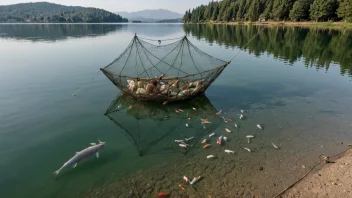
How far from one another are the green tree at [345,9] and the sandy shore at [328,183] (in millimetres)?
72594

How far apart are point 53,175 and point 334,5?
287 feet

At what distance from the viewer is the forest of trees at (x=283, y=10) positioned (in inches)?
2726

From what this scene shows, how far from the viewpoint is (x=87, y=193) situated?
752cm

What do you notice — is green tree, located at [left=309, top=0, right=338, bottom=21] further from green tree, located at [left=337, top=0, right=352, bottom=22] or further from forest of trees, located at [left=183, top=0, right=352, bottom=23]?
green tree, located at [left=337, top=0, right=352, bottom=22]

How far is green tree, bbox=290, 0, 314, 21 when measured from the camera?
3046 inches

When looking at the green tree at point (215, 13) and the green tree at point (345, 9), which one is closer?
the green tree at point (345, 9)

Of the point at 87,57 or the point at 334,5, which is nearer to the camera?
the point at 87,57

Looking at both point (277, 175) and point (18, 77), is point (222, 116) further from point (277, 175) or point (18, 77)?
point (18, 77)

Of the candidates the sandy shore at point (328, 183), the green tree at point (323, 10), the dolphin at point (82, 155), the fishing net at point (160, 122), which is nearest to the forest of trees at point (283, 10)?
the green tree at point (323, 10)

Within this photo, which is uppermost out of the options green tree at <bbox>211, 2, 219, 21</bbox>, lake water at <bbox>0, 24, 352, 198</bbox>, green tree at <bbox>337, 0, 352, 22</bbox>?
green tree at <bbox>211, 2, 219, 21</bbox>

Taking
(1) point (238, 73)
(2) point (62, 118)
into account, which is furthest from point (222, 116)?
(1) point (238, 73)

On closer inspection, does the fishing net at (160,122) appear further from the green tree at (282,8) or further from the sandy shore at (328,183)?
the green tree at (282,8)

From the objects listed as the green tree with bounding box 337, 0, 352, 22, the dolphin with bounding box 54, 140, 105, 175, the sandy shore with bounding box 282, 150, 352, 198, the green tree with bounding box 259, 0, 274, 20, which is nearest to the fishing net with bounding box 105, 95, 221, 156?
the dolphin with bounding box 54, 140, 105, 175

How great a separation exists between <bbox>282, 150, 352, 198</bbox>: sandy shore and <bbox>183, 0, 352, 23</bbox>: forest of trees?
72.9m
